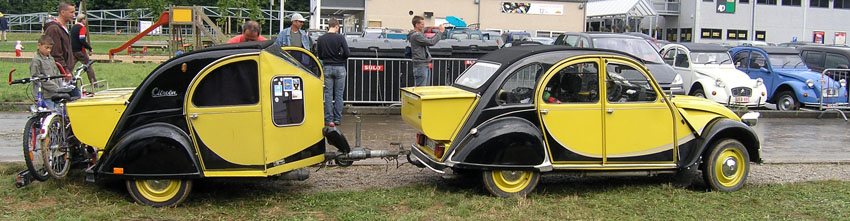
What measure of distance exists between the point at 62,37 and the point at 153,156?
3.99 m

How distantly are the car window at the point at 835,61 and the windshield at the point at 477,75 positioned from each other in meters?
13.7

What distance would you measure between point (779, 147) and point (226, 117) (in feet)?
27.4

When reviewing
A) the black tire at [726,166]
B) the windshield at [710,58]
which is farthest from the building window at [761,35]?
the black tire at [726,166]

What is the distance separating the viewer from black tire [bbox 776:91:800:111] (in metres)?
15.7

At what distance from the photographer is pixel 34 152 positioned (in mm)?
6348

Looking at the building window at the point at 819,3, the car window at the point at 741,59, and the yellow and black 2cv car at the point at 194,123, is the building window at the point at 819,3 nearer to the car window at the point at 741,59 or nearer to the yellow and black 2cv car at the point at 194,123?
the car window at the point at 741,59

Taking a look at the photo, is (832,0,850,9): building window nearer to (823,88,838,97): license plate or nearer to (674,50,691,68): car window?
(823,88,838,97): license plate

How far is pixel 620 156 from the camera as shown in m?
6.82

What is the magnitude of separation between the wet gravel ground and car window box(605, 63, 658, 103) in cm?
107

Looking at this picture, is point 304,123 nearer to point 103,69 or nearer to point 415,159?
point 415,159

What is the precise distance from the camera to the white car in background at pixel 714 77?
14.9 metres

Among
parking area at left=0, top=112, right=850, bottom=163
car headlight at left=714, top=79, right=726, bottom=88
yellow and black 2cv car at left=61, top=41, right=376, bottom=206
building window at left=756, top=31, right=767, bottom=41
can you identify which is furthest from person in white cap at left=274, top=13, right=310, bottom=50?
building window at left=756, top=31, right=767, bottom=41

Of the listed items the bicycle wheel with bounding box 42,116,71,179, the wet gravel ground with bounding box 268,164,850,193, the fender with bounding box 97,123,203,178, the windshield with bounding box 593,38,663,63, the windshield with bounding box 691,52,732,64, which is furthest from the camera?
the windshield with bounding box 691,52,732,64

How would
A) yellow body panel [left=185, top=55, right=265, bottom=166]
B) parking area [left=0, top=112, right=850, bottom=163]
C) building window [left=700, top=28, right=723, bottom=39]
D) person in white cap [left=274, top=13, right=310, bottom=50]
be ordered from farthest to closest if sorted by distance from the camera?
building window [left=700, top=28, right=723, bottom=39], person in white cap [left=274, top=13, right=310, bottom=50], parking area [left=0, top=112, right=850, bottom=163], yellow body panel [left=185, top=55, right=265, bottom=166]
